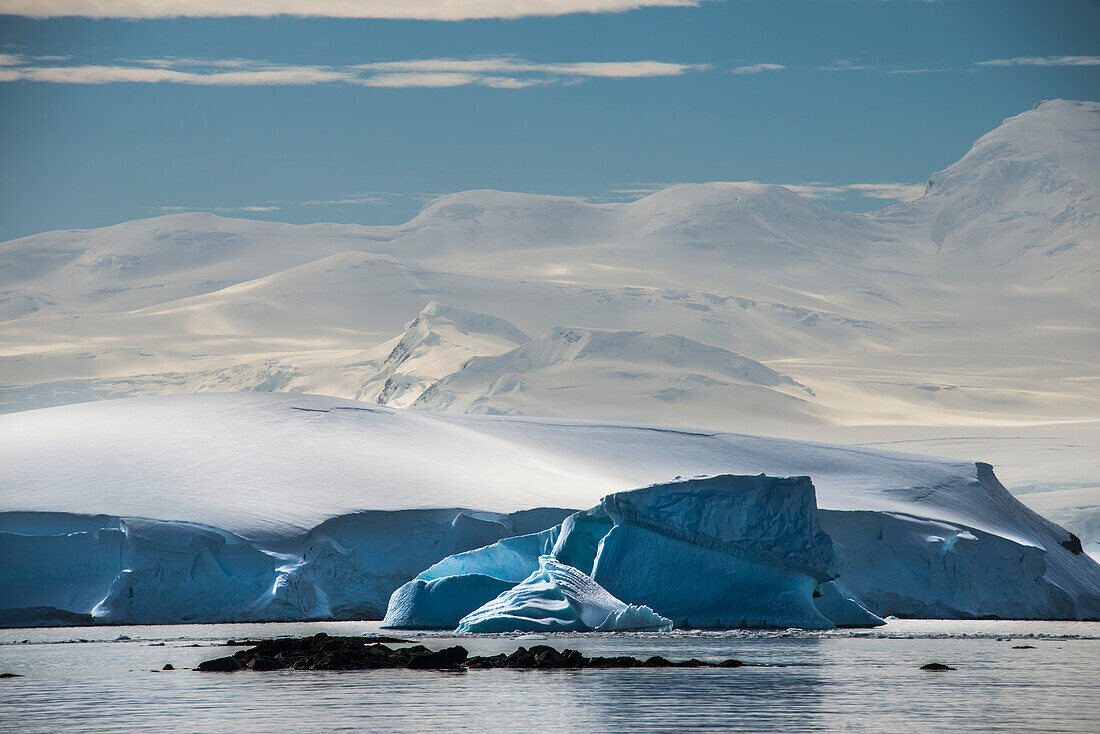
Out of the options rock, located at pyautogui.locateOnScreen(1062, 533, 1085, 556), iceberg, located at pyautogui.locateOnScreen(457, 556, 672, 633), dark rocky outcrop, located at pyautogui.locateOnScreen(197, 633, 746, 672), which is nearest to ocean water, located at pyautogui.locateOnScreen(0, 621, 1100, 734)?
Answer: dark rocky outcrop, located at pyautogui.locateOnScreen(197, 633, 746, 672)

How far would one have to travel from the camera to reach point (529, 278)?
456ft

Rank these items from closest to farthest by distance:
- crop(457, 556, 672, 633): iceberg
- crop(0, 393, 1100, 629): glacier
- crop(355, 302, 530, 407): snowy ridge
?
crop(457, 556, 672, 633): iceberg → crop(0, 393, 1100, 629): glacier → crop(355, 302, 530, 407): snowy ridge

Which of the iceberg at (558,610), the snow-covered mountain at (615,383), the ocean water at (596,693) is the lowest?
the ocean water at (596,693)

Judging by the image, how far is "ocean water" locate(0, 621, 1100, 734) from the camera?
15.0 m

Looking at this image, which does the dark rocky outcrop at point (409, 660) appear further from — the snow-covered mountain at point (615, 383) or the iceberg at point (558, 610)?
the snow-covered mountain at point (615, 383)

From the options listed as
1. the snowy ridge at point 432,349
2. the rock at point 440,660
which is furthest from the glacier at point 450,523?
the snowy ridge at point 432,349

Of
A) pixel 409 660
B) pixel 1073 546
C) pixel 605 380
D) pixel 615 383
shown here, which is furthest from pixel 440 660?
pixel 615 383

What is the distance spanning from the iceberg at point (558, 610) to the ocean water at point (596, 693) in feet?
2.97

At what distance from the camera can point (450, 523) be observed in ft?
111

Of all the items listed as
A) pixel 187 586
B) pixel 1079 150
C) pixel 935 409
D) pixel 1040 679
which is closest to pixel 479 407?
pixel 935 409

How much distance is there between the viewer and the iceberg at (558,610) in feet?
88.0

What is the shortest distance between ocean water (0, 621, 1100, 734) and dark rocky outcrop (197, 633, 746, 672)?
489 millimetres

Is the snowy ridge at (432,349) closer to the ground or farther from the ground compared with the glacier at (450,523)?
farther from the ground

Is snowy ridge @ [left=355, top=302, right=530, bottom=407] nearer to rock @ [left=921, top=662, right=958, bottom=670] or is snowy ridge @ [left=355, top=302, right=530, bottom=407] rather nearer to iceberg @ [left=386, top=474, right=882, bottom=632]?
iceberg @ [left=386, top=474, right=882, bottom=632]
